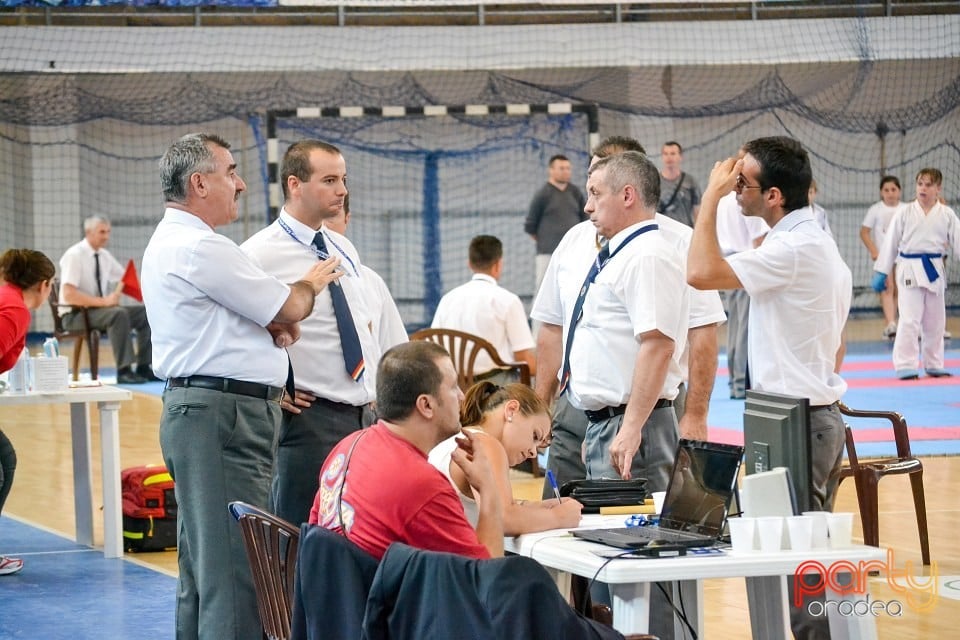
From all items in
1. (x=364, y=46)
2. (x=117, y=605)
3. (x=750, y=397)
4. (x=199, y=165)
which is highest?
(x=364, y=46)

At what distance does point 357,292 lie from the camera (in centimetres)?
486

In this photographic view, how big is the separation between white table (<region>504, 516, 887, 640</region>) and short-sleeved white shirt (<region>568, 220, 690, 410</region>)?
33.5 inches

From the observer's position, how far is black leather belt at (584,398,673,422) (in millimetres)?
4539

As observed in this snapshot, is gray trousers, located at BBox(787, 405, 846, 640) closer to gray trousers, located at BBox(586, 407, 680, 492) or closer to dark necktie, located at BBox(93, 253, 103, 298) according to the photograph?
gray trousers, located at BBox(586, 407, 680, 492)

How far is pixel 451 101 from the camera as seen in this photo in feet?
61.5

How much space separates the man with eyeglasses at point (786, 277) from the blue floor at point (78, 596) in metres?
2.56

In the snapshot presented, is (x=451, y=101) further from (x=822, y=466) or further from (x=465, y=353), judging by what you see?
(x=822, y=466)

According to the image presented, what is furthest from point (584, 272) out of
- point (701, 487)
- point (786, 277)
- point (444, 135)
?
point (444, 135)

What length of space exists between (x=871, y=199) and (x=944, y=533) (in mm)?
13927

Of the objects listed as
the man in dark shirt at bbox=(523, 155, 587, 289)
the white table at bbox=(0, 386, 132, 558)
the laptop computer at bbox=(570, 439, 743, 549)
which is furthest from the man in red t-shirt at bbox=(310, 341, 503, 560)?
the man in dark shirt at bbox=(523, 155, 587, 289)

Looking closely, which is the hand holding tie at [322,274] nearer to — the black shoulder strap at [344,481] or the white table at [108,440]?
the black shoulder strap at [344,481]

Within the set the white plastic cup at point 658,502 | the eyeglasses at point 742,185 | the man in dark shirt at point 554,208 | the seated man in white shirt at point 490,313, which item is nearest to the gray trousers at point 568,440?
the white plastic cup at point 658,502

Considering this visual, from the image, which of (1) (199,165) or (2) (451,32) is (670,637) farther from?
(2) (451,32)

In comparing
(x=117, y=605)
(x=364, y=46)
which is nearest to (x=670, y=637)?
(x=117, y=605)
